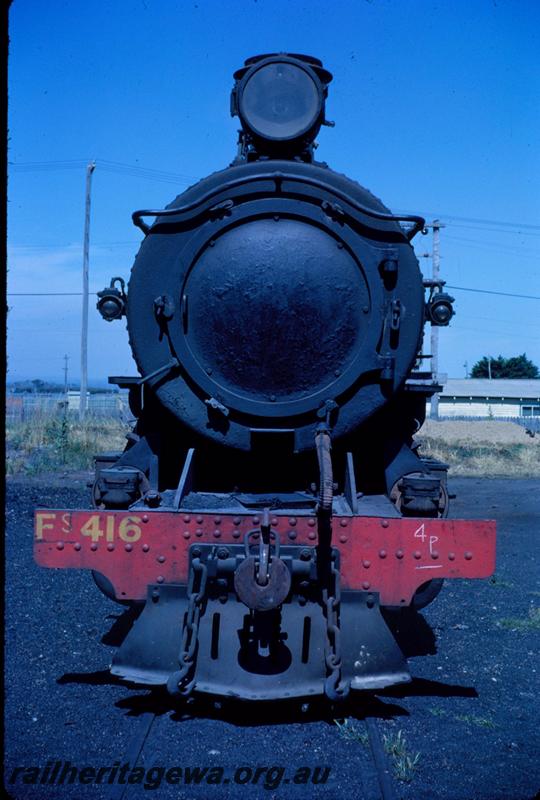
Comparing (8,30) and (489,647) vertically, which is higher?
(8,30)

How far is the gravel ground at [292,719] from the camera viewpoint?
312 cm

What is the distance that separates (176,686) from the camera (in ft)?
11.3

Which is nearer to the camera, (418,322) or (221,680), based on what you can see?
(221,680)

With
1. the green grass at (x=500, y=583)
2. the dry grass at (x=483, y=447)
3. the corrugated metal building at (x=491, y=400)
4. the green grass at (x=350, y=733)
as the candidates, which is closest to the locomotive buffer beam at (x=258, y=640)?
the green grass at (x=350, y=733)

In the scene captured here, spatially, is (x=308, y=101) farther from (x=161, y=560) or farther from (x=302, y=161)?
(x=161, y=560)

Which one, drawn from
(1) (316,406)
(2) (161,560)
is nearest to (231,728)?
(2) (161,560)

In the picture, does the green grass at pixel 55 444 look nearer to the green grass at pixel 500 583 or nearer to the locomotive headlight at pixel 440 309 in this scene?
the green grass at pixel 500 583

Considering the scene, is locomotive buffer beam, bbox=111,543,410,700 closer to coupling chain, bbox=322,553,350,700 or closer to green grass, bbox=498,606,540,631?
coupling chain, bbox=322,553,350,700

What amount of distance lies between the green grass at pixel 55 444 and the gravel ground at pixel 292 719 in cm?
971

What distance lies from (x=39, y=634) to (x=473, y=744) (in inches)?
115

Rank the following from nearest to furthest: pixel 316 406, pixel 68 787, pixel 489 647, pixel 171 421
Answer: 1. pixel 68 787
2. pixel 316 406
3. pixel 171 421
4. pixel 489 647

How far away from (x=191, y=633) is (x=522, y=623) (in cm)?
311

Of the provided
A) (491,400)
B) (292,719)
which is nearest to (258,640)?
(292,719)

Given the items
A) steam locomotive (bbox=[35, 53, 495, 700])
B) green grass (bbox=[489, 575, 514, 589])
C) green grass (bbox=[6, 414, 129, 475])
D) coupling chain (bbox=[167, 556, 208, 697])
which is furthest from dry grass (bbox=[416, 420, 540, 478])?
coupling chain (bbox=[167, 556, 208, 697])
